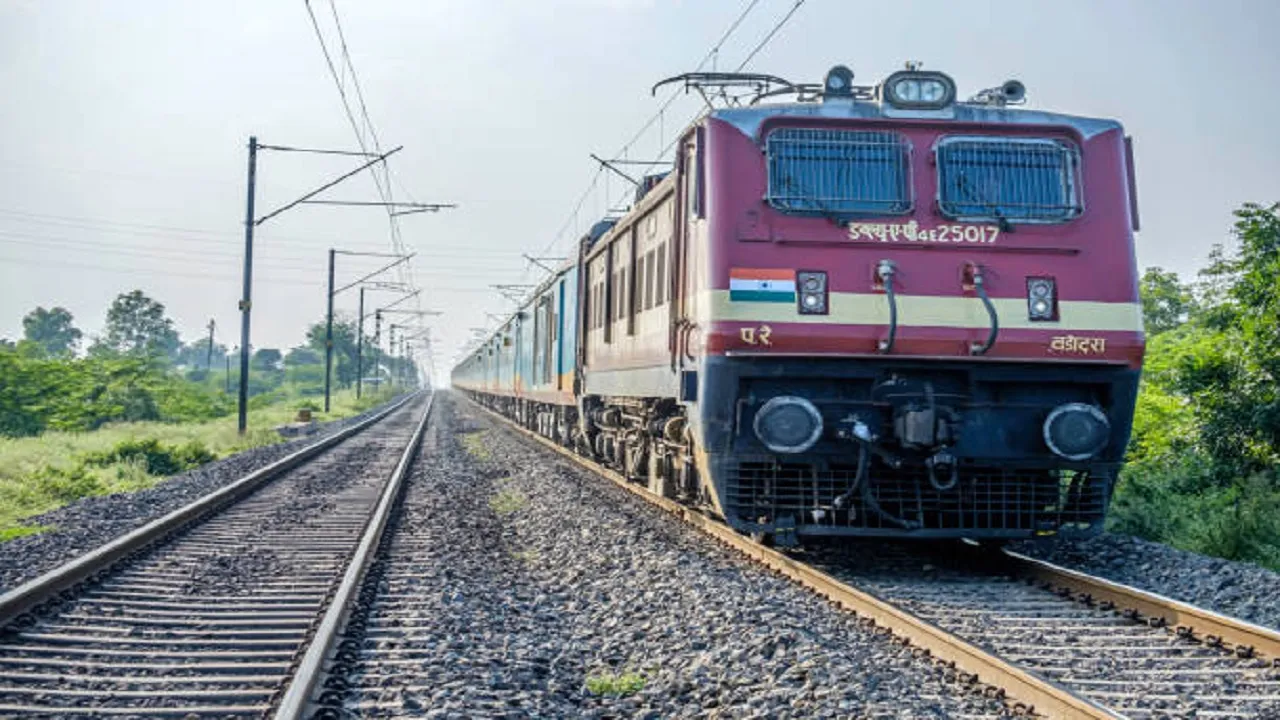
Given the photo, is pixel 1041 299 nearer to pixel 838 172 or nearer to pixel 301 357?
pixel 838 172

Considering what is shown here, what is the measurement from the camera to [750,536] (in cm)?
944

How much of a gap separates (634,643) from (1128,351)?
159 inches

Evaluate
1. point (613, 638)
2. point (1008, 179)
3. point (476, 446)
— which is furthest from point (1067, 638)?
point (476, 446)

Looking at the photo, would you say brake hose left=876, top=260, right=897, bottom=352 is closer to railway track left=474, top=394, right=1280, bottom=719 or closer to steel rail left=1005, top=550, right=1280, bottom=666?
railway track left=474, top=394, right=1280, bottom=719

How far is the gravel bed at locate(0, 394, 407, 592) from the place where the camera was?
27.7ft

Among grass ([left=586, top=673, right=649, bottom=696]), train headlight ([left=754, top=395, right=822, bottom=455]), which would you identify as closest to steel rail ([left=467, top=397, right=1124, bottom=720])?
train headlight ([left=754, top=395, right=822, bottom=455])

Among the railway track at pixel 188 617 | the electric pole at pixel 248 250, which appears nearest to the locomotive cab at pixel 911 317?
the railway track at pixel 188 617

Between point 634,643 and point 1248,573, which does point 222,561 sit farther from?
point 1248,573

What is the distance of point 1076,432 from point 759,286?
2264 mm

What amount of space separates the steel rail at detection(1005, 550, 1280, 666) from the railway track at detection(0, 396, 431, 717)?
430 cm

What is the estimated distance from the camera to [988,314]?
25.5 feet

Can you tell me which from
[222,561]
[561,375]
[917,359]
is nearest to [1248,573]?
[917,359]

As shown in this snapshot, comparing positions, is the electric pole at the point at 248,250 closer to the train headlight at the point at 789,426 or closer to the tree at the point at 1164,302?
the train headlight at the point at 789,426

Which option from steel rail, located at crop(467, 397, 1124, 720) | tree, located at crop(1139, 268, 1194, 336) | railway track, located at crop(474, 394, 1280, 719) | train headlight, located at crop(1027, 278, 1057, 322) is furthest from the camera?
tree, located at crop(1139, 268, 1194, 336)
